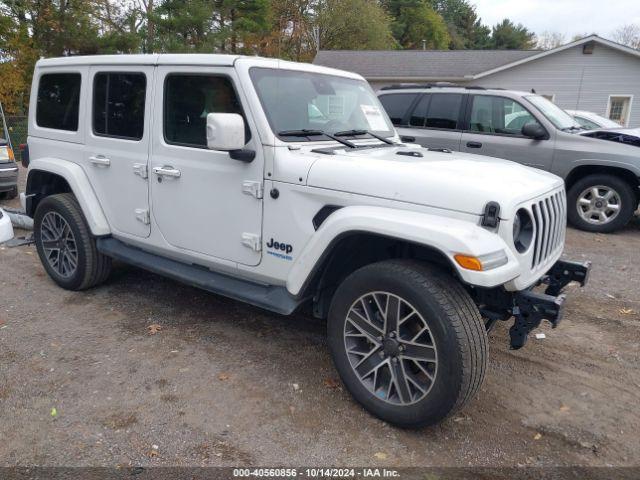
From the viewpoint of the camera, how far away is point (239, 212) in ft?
11.6

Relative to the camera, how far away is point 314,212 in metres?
3.20

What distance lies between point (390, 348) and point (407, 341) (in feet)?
0.45

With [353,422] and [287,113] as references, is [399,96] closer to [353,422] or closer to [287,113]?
[287,113]

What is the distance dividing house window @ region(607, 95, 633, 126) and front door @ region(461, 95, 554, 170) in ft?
50.9

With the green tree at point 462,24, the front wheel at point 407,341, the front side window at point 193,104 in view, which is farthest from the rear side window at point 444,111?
the green tree at point 462,24

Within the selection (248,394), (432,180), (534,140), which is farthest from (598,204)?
(248,394)

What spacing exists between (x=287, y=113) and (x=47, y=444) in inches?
96.1

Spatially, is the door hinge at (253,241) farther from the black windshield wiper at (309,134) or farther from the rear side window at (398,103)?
the rear side window at (398,103)

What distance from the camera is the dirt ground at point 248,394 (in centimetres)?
282

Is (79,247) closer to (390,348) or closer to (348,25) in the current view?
(390,348)

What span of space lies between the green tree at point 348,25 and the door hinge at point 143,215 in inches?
1497

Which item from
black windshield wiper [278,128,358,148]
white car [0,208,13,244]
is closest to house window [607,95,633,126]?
black windshield wiper [278,128,358,148]

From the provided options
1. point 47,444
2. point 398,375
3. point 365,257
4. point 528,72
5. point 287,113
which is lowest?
point 47,444

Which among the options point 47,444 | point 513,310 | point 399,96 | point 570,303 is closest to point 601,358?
point 570,303
